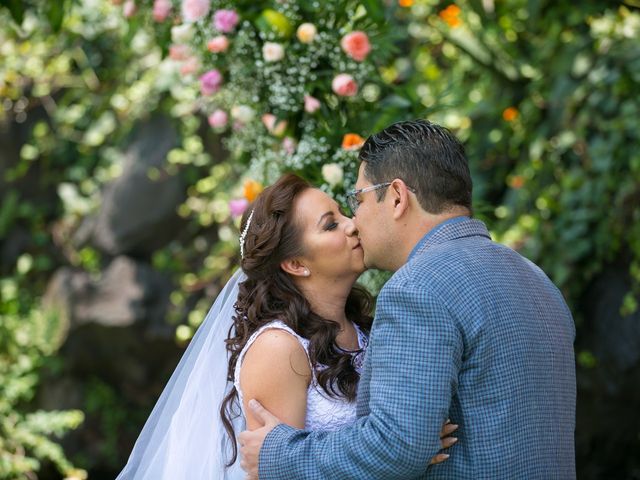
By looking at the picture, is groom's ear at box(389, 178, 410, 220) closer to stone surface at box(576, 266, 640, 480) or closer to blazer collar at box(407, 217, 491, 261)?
blazer collar at box(407, 217, 491, 261)

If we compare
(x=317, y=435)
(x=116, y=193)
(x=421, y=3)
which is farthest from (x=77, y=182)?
(x=317, y=435)

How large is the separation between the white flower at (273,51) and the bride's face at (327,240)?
2.38 ft

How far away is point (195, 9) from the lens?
3172 mm

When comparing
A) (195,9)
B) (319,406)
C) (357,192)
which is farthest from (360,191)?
(195,9)

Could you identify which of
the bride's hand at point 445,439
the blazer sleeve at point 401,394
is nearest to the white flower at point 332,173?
the blazer sleeve at point 401,394

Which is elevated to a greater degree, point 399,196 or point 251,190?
point 399,196

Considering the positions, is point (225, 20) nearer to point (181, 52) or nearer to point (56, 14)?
point (181, 52)

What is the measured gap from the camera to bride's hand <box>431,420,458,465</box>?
73.3 inches

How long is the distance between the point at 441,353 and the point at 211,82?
5.87ft

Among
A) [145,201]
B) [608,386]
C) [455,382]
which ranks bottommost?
[608,386]

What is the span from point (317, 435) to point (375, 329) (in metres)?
0.28

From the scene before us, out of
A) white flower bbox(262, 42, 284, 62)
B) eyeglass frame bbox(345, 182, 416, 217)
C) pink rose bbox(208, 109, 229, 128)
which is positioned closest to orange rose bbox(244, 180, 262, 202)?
pink rose bbox(208, 109, 229, 128)

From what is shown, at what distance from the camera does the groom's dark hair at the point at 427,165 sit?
205 cm

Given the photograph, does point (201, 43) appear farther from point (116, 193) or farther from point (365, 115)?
point (116, 193)
